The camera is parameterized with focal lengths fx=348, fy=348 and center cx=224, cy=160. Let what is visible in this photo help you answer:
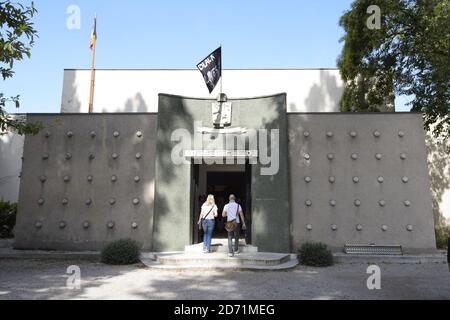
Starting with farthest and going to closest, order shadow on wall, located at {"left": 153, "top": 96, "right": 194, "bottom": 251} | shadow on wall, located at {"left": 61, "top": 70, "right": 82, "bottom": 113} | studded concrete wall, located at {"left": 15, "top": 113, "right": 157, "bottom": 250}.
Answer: shadow on wall, located at {"left": 61, "top": 70, "right": 82, "bottom": 113}, studded concrete wall, located at {"left": 15, "top": 113, "right": 157, "bottom": 250}, shadow on wall, located at {"left": 153, "top": 96, "right": 194, "bottom": 251}

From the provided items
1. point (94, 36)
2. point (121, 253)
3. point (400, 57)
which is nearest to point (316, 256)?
point (121, 253)

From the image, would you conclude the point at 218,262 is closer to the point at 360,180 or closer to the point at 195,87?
the point at 360,180

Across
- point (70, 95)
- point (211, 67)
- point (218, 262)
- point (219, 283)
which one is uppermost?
point (70, 95)

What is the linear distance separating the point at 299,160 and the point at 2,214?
47.2 ft

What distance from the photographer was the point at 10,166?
786 inches

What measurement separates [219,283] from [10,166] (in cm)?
1706

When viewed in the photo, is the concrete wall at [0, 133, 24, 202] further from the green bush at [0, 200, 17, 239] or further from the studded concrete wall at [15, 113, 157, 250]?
the studded concrete wall at [15, 113, 157, 250]

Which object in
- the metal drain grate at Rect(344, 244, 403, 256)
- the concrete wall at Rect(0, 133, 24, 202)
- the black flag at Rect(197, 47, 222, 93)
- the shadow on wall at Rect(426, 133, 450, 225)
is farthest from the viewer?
the concrete wall at Rect(0, 133, 24, 202)

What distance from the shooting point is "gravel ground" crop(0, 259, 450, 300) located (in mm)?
7148

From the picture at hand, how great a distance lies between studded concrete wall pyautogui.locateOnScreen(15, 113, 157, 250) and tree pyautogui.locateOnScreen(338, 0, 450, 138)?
11.2 metres

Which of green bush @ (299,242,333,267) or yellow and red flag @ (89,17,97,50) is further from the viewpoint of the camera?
yellow and red flag @ (89,17,97,50)

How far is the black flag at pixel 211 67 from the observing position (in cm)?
1278

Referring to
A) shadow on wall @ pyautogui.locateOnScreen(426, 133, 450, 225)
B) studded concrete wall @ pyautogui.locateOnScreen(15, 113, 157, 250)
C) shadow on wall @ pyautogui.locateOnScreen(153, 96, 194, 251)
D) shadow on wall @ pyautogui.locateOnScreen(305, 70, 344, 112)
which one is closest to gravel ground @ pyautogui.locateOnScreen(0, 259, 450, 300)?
studded concrete wall @ pyautogui.locateOnScreen(15, 113, 157, 250)

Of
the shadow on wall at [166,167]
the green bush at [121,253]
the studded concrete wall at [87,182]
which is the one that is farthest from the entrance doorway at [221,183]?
the green bush at [121,253]
